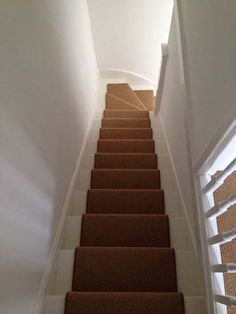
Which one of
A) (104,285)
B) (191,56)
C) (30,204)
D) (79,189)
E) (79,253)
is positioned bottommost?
(104,285)

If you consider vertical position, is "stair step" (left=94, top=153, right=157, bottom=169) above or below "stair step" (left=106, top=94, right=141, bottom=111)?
below

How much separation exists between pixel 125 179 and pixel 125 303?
122cm

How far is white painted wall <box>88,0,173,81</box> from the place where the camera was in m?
3.74

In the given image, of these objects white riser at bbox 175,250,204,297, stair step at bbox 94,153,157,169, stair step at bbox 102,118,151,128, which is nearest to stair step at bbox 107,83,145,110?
stair step at bbox 102,118,151,128

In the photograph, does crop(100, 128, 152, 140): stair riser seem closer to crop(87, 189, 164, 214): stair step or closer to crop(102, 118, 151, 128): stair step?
crop(102, 118, 151, 128): stair step

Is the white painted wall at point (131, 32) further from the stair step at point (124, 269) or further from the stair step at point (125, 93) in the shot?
the stair step at point (124, 269)

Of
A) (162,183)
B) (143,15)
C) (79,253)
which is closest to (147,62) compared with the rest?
(143,15)

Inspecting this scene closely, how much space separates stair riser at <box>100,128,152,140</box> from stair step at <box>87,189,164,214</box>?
1283mm

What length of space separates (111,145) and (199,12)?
1.82 metres

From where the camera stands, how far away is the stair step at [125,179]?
255 cm

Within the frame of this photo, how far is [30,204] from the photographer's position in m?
1.36

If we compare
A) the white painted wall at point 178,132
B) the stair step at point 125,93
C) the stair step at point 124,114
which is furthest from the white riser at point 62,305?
the stair step at point 125,93

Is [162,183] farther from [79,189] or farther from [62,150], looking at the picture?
[62,150]

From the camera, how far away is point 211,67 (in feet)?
4.45
